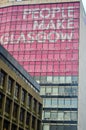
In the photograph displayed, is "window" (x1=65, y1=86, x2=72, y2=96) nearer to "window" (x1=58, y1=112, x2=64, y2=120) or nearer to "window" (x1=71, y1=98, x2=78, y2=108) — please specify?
"window" (x1=71, y1=98, x2=78, y2=108)

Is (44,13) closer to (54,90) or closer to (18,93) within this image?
(54,90)

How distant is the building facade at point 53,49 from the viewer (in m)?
101

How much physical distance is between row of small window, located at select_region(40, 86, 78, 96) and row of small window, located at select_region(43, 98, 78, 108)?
1.66 m

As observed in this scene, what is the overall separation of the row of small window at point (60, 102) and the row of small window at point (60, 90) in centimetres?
166

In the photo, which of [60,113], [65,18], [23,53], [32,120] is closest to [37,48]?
[23,53]

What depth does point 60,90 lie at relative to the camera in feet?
337

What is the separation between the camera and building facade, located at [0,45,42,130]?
57156mm

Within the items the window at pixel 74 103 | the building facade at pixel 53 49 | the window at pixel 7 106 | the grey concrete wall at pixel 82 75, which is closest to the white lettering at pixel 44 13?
the building facade at pixel 53 49

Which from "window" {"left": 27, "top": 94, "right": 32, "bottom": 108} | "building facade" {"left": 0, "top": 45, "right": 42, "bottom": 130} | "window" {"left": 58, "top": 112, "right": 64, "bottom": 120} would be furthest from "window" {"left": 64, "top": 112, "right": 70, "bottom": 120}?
"window" {"left": 27, "top": 94, "right": 32, "bottom": 108}

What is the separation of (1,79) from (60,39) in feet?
176

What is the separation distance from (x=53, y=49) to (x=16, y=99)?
1820 inches

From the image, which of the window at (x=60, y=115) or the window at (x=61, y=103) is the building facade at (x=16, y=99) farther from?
the window at (x=61, y=103)

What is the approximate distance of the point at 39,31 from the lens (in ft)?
363

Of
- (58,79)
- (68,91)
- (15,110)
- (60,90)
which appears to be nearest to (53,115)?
(60,90)
